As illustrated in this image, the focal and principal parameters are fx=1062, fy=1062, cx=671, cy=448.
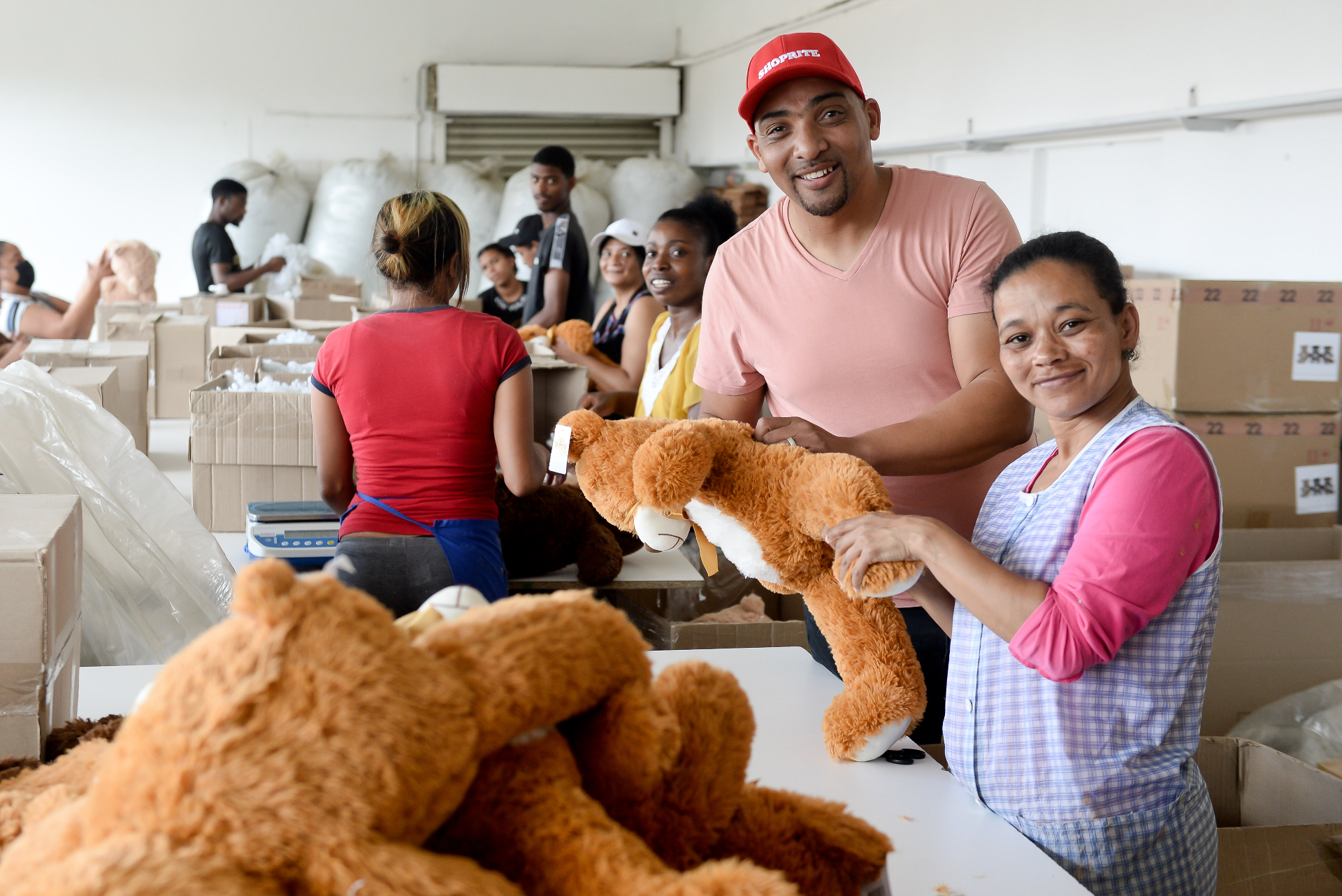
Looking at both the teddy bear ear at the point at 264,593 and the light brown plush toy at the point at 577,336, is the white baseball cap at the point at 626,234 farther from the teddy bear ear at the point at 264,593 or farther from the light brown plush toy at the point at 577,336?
the teddy bear ear at the point at 264,593

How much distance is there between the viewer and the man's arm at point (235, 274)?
5.16 metres

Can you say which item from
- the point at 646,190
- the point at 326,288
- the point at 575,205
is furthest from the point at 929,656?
the point at 646,190

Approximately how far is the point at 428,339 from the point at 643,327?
4.54 ft

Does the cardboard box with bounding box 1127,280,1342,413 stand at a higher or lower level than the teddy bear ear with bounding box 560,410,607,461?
higher

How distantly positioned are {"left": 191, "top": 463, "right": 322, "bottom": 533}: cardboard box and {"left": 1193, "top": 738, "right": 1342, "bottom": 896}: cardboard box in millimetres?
1836

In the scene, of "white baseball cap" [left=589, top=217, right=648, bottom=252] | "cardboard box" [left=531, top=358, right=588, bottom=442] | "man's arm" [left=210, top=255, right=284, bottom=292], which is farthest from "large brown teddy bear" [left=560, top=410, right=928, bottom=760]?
"man's arm" [left=210, top=255, right=284, bottom=292]

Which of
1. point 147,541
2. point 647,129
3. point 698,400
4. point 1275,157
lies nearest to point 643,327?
point 698,400

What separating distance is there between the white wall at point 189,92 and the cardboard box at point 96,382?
239 inches

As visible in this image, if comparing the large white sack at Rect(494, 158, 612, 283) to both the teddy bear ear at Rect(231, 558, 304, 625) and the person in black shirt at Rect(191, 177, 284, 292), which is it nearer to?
the person in black shirt at Rect(191, 177, 284, 292)

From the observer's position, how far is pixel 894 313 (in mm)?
1415

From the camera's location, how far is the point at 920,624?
4.60ft

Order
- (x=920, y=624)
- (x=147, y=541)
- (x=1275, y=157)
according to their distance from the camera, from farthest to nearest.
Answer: (x=1275, y=157), (x=147, y=541), (x=920, y=624)

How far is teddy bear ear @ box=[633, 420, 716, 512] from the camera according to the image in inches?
38.8

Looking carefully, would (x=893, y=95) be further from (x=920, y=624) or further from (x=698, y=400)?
(x=920, y=624)
